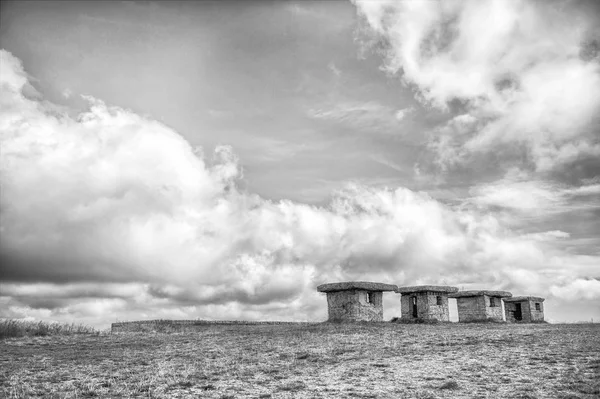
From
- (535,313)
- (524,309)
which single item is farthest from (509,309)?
(535,313)

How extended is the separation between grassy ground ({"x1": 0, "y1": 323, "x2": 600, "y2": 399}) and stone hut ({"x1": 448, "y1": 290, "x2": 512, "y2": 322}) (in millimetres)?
22818

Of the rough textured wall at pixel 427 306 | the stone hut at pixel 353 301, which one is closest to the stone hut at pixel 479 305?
the rough textured wall at pixel 427 306

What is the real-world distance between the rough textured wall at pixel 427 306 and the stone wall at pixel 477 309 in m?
5.40

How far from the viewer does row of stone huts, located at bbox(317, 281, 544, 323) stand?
116ft

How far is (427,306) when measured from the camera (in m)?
39.8

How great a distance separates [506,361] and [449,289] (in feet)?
87.7

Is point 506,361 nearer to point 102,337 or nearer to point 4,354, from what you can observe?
point 4,354

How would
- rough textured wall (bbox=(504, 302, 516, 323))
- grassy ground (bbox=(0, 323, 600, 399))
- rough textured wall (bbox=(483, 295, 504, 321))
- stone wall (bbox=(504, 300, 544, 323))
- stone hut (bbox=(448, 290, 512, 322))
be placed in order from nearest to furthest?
grassy ground (bbox=(0, 323, 600, 399))
stone hut (bbox=(448, 290, 512, 322))
rough textured wall (bbox=(483, 295, 504, 321))
stone wall (bbox=(504, 300, 544, 323))
rough textured wall (bbox=(504, 302, 516, 323))

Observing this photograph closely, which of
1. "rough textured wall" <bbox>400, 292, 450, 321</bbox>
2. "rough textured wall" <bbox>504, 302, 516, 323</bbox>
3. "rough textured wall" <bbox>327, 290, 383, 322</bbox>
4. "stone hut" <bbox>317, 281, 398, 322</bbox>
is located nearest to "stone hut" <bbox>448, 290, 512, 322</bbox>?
"rough textured wall" <bbox>400, 292, 450, 321</bbox>

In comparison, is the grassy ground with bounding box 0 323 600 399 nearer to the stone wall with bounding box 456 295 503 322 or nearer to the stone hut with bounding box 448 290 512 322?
the stone hut with bounding box 448 290 512 322

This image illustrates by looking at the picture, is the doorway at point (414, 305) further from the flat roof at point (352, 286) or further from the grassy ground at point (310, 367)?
the grassy ground at point (310, 367)

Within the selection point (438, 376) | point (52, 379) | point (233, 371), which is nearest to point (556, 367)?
point (438, 376)

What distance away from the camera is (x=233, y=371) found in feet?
48.8

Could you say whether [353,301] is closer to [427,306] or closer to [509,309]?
[427,306]
